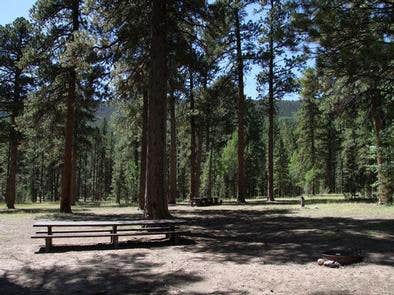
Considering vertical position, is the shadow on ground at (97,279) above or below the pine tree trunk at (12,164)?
below

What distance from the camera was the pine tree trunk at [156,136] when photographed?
51.6 feet

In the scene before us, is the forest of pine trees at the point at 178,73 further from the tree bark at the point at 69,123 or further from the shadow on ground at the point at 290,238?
the shadow on ground at the point at 290,238

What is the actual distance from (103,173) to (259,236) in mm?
87805

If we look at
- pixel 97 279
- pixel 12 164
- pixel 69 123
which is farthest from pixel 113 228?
pixel 12 164

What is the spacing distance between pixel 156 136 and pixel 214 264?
661 centimetres

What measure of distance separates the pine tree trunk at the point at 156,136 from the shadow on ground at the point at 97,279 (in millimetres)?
5096

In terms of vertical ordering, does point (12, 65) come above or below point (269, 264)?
above

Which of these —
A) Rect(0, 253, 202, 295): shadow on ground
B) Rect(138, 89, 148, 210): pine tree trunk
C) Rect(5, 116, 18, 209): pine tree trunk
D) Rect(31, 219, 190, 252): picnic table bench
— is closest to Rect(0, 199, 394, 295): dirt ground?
Rect(0, 253, 202, 295): shadow on ground

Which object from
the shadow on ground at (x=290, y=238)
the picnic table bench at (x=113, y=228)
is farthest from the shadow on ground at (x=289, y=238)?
the picnic table bench at (x=113, y=228)

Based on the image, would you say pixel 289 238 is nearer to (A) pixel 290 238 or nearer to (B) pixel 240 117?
(A) pixel 290 238

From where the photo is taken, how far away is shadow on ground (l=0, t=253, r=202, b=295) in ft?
27.6

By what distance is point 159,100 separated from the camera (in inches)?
628

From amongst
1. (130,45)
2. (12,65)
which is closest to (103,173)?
(12,65)

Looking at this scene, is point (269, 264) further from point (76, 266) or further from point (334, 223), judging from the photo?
point (334, 223)
